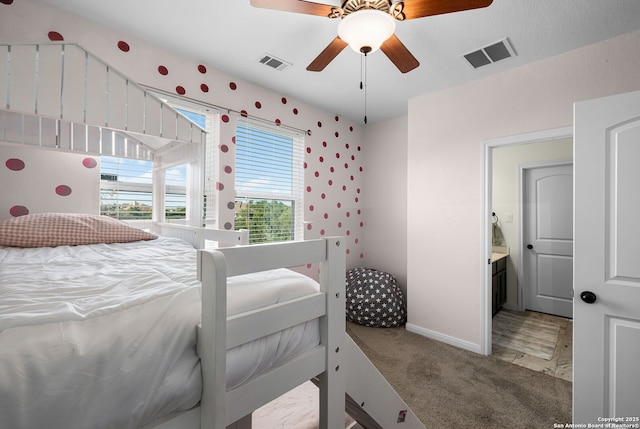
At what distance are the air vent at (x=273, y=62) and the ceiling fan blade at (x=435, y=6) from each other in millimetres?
1202

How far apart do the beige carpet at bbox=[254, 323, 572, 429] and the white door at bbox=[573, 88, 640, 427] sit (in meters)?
0.45

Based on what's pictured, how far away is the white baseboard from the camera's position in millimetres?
2479

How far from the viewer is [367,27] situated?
4.22 ft

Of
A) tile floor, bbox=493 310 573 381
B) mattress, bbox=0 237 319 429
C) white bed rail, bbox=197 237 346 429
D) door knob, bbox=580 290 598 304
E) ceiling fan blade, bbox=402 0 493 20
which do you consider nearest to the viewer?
mattress, bbox=0 237 319 429

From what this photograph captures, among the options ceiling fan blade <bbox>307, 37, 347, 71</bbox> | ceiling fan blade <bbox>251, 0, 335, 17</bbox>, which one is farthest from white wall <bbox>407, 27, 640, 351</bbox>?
ceiling fan blade <bbox>251, 0, 335, 17</bbox>

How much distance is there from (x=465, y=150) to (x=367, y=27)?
175 cm

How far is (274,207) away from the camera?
298 cm

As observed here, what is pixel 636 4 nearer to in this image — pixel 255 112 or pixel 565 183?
pixel 565 183

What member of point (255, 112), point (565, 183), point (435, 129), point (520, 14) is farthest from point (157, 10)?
point (565, 183)

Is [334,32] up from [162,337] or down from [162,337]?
up

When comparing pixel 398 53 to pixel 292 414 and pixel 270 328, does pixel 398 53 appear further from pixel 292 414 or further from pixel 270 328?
pixel 292 414

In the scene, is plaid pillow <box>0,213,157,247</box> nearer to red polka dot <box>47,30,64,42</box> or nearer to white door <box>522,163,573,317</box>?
red polka dot <box>47,30,64,42</box>

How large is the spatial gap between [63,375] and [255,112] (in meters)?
2.54

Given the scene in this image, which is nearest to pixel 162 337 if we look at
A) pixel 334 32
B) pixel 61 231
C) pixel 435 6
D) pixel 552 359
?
pixel 61 231
